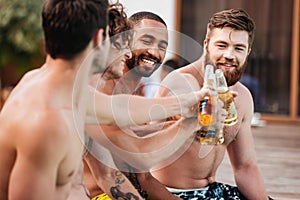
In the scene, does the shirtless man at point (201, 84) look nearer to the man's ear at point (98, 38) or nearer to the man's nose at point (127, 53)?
the man's nose at point (127, 53)

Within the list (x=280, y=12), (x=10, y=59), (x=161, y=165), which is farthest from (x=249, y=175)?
(x=10, y=59)

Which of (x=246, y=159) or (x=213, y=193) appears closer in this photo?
(x=213, y=193)

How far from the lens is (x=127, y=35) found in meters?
2.10

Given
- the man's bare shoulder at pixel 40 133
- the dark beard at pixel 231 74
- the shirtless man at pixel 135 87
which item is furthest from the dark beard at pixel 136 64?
the man's bare shoulder at pixel 40 133

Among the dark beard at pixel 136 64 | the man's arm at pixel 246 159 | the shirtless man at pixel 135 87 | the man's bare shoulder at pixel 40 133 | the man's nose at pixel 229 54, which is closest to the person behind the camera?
the man's bare shoulder at pixel 40 133

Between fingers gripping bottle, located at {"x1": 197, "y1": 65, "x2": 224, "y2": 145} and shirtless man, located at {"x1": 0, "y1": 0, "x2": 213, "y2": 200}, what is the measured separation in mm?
404

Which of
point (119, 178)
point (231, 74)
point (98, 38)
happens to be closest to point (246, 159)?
point (231, 74)

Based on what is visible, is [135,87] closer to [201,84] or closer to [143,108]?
[201,84]

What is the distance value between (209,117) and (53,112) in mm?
559

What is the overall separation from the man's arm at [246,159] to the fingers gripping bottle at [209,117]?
1.84ft

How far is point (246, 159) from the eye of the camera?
104 inches

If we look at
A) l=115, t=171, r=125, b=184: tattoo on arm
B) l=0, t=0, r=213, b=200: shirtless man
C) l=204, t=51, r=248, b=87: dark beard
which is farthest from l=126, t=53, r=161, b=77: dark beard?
l=0, t=0, r=213, b=200: shirtless man

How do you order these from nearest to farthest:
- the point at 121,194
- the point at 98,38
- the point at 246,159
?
the point at 98,38 → the point at 121,194 → the point at 246,159

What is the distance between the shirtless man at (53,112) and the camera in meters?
1.46
